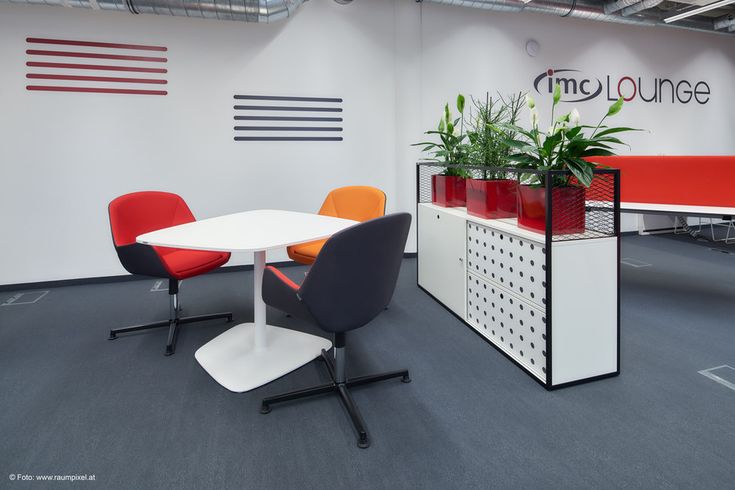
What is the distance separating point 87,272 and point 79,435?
111 inches

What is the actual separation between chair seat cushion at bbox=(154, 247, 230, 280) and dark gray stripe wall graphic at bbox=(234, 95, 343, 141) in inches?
73.8

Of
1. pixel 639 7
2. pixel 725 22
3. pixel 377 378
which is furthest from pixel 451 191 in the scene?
pixel 725 22

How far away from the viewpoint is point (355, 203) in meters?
3.33

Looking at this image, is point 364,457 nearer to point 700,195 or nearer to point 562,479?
point 562,479

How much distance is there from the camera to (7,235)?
3924 millimetres

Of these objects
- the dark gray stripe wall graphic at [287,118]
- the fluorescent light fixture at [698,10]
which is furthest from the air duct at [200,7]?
the fluorescent light fixture at [698,10]

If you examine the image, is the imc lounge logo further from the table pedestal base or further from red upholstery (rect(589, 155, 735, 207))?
the table pedestal base

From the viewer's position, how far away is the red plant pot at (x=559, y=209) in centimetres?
202

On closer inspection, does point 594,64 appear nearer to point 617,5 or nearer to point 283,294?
point 617,5

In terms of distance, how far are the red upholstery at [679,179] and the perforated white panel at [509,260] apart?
240 cm

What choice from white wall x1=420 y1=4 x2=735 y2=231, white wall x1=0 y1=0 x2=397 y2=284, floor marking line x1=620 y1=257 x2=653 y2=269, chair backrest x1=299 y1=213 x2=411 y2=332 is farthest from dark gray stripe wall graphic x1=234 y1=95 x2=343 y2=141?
floor marking line x1=620 y1=257 x2=653 y2=269

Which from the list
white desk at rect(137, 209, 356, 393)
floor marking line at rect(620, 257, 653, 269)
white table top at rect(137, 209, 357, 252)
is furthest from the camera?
floor marking line at rect(620, 257, 653, 269)

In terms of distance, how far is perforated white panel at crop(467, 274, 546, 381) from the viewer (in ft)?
6.92

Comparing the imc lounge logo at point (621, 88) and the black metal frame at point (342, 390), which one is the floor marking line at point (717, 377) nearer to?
the black metal frame at point (342, 390)
